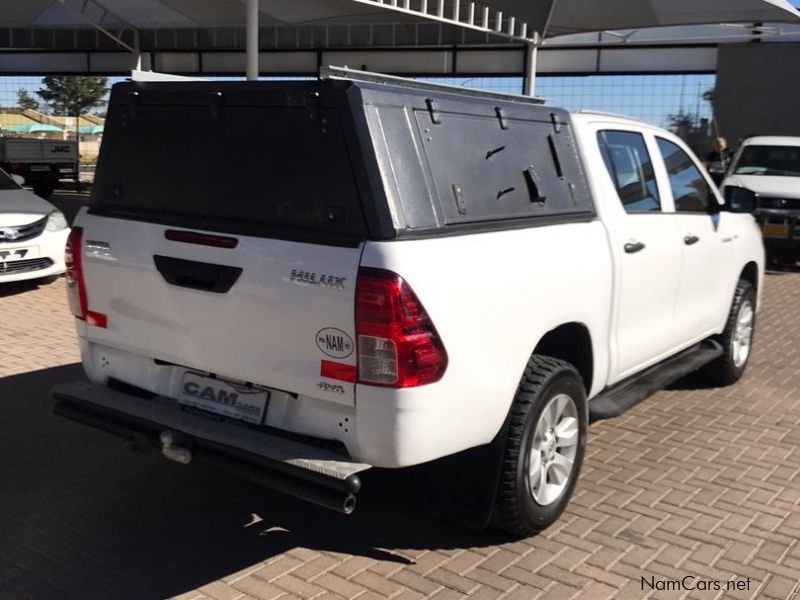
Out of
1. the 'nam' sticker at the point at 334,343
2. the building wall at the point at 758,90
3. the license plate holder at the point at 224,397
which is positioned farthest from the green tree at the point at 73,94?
the 'nam' sticker at the point at 334,343

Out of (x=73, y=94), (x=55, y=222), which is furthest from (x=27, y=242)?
(x=73, y=94)

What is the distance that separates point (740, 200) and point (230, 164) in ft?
12.6

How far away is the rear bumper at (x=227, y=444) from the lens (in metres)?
3.21

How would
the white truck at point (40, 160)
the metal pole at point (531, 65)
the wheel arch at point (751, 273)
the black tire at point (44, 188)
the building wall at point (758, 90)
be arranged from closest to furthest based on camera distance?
the wheel arch at point (751, 273) → the metal pole at point (531, 65) → the building wall at point (758, 90) → the white truck at point (40, 160) → the black tire at point (44, 188)

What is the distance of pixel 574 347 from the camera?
438 centimetres

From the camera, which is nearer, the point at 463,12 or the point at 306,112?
the point at 306,112

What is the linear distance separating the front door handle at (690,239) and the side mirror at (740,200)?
0.61 meters

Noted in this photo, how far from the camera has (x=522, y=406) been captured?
12.4 feet

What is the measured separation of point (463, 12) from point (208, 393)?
43.1 feet

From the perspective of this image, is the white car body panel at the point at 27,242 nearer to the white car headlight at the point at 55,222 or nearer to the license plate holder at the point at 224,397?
the white car headlight at the point at 55,222

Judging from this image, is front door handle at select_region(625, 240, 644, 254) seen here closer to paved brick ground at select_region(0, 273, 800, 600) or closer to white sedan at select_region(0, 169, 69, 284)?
paved brick ground at select_region(0, 273, 800, 600)

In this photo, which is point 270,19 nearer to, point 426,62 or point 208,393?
point 426,62

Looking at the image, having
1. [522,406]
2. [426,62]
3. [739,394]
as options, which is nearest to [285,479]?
[522,406]

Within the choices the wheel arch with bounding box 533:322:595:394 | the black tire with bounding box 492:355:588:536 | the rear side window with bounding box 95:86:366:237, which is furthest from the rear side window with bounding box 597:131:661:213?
the rear side window with bounding box 95:86:366:237
